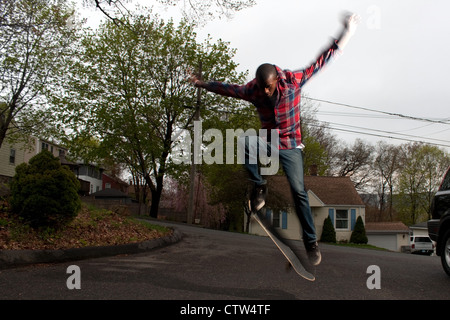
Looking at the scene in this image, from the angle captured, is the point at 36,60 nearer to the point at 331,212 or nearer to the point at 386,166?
the point at 331,212

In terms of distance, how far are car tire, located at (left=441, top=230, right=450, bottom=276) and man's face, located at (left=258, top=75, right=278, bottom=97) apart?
398 centimetres

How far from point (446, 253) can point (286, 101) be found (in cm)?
381

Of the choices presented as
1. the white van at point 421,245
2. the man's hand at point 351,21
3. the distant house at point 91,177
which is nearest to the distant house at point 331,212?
the white van at point 421,245

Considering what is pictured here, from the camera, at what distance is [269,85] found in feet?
13.3

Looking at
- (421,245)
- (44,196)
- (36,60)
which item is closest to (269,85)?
(44,196)

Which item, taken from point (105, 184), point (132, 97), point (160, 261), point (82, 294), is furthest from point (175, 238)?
point (105, 184)

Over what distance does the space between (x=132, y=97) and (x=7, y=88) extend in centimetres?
793

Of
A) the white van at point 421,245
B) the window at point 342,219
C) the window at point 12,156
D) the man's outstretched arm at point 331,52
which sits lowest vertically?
the white van at point 421,245

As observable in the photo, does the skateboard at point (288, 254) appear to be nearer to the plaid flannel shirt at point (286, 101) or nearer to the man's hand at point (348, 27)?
the plaid flannel shirt at point (286, 101)

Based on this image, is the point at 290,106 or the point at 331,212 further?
the point at 331,212

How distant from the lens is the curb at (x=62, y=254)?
19.0 ft

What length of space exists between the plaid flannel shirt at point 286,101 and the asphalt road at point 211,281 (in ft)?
5.75

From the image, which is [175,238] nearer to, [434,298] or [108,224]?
[108,224]

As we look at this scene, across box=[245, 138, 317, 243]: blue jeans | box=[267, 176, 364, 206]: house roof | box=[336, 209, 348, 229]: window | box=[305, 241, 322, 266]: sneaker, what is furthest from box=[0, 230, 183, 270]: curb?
box=[336, 209, 348, 229]: window
